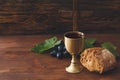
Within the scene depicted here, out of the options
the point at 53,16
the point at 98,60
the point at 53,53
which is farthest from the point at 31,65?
the point at 53,16

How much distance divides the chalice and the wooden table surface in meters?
0.03

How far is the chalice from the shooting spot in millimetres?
1192

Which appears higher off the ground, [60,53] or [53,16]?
[53,16]

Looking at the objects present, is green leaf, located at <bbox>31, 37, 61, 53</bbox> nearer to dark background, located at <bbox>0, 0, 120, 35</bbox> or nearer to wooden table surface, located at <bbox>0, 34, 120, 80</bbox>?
wooden table surface, located at <bbox>0, 34, 120, 80</bbox>

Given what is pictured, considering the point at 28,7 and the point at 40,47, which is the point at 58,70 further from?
the point at 28,7

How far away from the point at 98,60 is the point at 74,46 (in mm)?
115

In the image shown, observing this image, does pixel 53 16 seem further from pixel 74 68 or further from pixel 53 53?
pixel 74 68

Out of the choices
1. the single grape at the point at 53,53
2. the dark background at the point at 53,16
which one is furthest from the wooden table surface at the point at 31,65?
the dark background at the point at 53,16

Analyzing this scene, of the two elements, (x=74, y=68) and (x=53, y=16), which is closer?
(x=74, y=68)

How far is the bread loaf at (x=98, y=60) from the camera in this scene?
120cm

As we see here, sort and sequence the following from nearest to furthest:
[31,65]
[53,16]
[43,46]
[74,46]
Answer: [74,46] < [31,65] < [43,46] < [53,16]

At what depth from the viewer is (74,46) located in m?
1.20

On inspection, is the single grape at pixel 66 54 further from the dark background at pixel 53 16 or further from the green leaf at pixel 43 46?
the dark background at pixel 53 16

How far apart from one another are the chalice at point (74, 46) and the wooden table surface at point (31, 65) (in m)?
0.03
